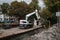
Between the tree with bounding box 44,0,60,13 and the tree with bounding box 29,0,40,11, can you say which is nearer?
the tree with bounding box 44,0,60,13

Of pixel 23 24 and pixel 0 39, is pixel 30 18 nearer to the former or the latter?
pixel 23 24

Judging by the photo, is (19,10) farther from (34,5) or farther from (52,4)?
(52,4)

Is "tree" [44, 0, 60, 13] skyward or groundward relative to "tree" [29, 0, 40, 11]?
groundward

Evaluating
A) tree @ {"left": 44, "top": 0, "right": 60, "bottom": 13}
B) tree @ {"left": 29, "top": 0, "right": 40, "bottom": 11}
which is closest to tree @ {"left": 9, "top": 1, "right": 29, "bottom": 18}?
tree @ {"left": 29, "top": 0, "right": 40, "bottom": 11}

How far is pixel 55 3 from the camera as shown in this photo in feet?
141

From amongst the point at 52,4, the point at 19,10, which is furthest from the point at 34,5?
the point at 52,4

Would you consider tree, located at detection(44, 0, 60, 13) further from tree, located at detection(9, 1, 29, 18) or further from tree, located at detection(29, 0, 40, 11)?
tree, located at detection(29, 0, 40, 11)

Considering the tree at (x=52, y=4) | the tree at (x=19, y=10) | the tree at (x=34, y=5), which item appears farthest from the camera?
the tree at (x=34, y=5)

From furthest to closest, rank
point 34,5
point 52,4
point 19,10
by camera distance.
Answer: point 34,5, point 19,10, point 52,4

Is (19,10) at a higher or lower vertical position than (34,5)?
lower

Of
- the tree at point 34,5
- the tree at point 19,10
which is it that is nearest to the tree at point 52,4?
the tree at point 19,10

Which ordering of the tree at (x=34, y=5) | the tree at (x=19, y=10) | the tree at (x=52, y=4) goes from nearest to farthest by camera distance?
the tree at (x=52, y=4)
the tree at (x=19, y=10)
the tree at (x=34, y=5)

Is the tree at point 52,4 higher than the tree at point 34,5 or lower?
lower

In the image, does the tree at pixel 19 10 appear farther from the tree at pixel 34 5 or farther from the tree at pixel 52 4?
the tree at pixel 52 4
